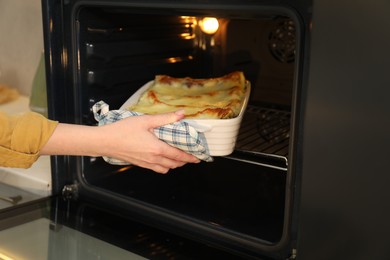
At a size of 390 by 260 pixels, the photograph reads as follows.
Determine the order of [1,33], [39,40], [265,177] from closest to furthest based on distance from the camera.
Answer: [265,177] < [39,40] < [1,33]

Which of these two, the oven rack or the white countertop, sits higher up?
the oven rack

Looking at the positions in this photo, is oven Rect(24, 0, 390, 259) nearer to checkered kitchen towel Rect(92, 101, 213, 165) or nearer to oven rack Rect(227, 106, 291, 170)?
oven rack Rect(227, 106, 291, 170)

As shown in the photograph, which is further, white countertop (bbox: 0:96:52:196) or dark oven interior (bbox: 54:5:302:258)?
white countertop (bbox: 0:96:52:196)

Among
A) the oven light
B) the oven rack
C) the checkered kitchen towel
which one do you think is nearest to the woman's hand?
the checkered kitchen towel

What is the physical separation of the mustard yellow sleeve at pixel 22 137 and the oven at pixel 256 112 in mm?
293

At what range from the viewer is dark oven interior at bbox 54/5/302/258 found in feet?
3.81

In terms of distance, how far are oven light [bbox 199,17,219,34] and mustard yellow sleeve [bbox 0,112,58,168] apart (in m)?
0.71

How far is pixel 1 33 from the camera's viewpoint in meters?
1.98

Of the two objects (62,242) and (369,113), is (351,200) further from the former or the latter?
(62,242)

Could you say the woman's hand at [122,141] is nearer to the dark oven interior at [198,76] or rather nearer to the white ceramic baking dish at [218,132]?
the white ceramic baking dish at [218,132]

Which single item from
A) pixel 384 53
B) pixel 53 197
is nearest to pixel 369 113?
pixel 384 53

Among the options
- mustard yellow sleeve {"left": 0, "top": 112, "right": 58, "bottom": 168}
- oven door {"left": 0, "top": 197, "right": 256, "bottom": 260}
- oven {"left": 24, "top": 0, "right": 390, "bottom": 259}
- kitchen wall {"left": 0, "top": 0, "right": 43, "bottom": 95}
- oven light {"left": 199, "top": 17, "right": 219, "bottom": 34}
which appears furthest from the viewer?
kitchen wall {"left": 0, "top": 0, "right": 43, "bottom": 95}

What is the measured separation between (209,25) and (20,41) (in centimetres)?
76

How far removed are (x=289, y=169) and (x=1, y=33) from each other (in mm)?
1460
